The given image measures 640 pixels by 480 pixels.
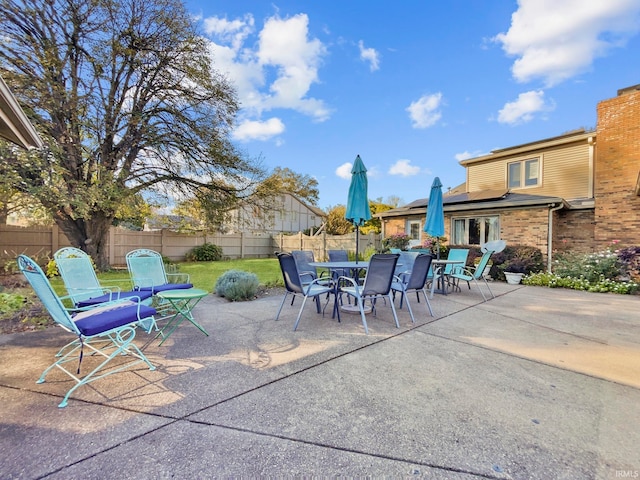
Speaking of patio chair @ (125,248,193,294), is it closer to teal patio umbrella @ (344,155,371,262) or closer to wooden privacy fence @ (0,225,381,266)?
teal patio umbrella @ (344,155,371,262)

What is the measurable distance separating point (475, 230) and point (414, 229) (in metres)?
2.67

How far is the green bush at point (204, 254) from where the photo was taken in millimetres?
15711

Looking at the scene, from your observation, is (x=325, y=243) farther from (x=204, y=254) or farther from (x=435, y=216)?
(x=435, y=216)

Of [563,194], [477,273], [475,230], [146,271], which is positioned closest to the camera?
[146,271]

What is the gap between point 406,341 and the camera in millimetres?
3668

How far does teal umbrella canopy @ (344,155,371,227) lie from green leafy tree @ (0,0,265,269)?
741cm

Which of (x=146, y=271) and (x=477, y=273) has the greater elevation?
→ (x=146, y=271)

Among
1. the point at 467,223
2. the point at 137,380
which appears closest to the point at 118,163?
the point at 137,380

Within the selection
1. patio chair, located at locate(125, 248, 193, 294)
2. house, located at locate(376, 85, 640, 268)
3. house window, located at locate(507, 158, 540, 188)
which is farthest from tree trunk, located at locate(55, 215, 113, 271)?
house window, located at locate(507, 158, 540, 188)

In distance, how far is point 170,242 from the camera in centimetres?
1512

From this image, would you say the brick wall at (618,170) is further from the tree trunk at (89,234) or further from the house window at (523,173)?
the tree trunk at (89,234)

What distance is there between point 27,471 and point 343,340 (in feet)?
9.08

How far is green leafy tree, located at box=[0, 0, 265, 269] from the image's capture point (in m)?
8.56

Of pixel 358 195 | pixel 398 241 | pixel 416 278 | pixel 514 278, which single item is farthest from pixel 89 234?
pixel 514 278
